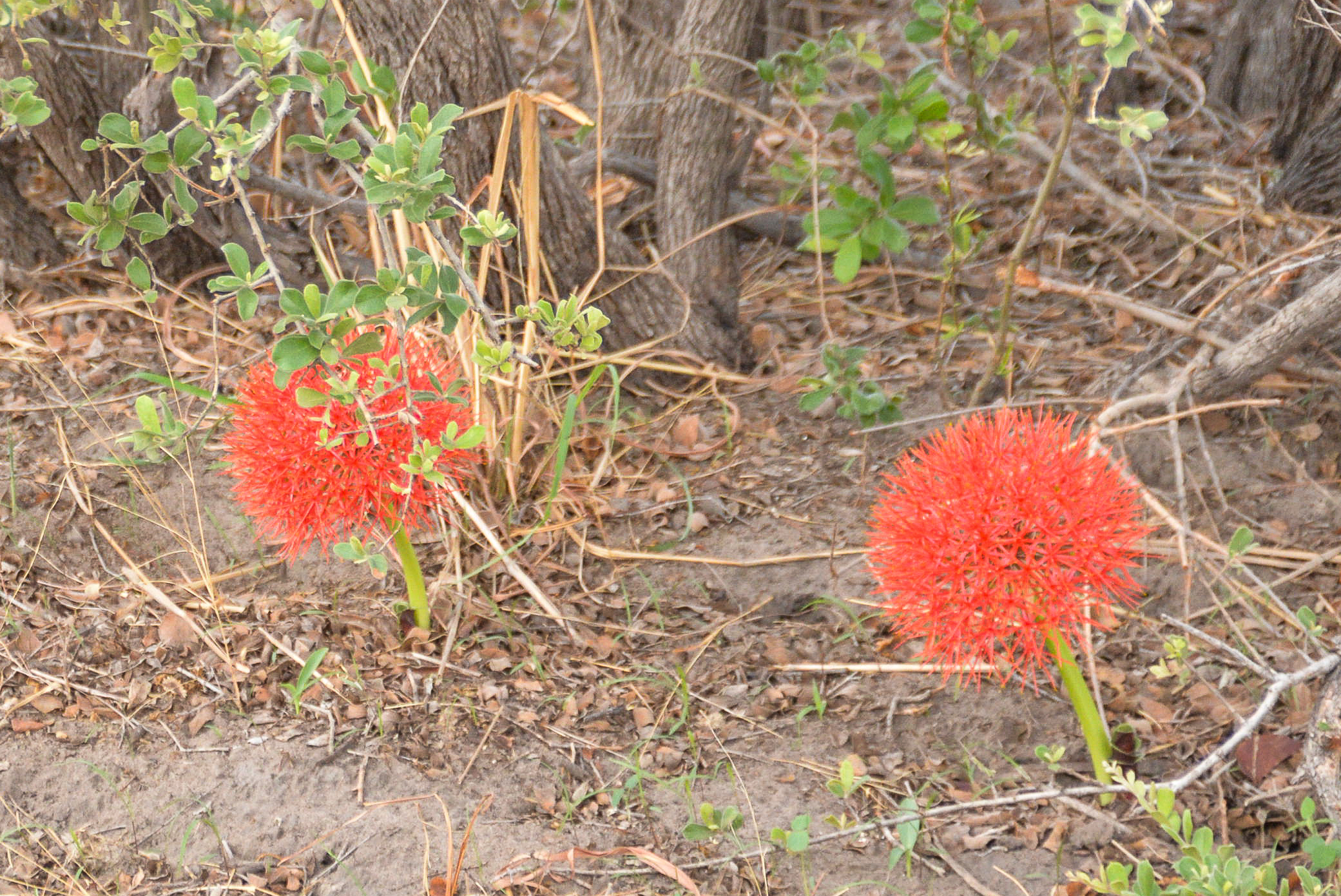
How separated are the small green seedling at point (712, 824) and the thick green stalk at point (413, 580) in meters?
0.67

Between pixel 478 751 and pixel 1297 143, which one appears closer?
pixel 478 751

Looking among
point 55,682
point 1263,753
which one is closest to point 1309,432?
point 1263,753

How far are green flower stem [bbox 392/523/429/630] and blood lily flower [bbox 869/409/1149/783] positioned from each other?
859 mm

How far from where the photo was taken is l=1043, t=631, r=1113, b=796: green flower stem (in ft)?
5.56

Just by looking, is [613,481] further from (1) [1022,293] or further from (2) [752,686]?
(1) [1022,293]

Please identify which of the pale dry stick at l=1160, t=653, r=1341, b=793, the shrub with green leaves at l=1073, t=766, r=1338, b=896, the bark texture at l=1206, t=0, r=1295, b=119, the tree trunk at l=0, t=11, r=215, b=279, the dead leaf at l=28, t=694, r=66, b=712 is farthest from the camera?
the bark texture at l=1206, t=0, r=1295, b=119

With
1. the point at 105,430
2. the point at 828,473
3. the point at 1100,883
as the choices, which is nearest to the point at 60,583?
the point at 105,430

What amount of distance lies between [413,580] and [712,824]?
29.1 inches

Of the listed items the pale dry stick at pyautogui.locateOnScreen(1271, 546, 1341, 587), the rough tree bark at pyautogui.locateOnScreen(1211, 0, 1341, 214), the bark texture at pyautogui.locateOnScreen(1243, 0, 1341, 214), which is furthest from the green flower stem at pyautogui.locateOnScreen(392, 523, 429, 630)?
the bark texture at pyautogui.locateOnScreen(1243, 0, 1341, 214)

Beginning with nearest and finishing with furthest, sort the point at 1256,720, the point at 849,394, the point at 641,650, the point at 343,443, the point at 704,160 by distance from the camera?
the point at 1256,720
the point at 343,443
the point at 641,650
the point at 849,394
the point at 704,160

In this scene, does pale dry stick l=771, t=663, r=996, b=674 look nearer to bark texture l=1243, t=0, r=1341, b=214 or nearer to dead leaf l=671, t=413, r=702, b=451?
dead leaf l=671, t=413, r=702, b=451

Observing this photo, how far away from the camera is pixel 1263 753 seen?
1842mm

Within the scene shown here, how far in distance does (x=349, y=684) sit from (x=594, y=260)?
117 centimetres

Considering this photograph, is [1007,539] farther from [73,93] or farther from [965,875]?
[73,93]
